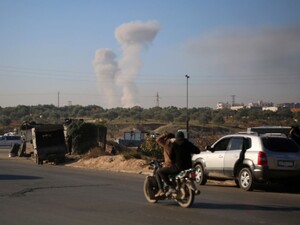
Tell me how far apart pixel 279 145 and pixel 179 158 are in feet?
17.0

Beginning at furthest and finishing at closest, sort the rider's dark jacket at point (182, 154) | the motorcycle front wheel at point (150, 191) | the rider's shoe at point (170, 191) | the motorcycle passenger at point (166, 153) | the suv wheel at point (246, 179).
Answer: the suv wheel at point (246, 179) → the motorcycle front wheel at point (150, 191) → the motorcycle passenger at point (166, 153) → the rider's shoe at point (170, 191) → the rider's dark jacket at point (182, 154)

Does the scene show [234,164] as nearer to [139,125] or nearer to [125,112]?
[139,125]

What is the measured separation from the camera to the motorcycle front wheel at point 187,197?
465 inches

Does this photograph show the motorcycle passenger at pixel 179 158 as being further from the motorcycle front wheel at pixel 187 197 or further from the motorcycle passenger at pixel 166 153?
the motorcycle front wheel at pixel 187 197

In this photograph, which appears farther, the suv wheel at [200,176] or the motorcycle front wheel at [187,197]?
the suv wheel at [200,176]

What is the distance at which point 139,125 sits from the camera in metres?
90.9

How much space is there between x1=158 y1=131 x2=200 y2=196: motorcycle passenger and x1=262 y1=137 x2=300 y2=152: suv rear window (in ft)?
14.5

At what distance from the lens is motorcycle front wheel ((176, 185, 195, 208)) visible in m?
11.8

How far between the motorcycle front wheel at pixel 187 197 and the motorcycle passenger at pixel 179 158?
321 millimetres

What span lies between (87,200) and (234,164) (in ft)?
17.3

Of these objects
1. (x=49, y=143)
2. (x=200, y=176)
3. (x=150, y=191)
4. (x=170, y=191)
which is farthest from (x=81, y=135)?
(x=170, y=191)

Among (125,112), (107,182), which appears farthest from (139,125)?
(107,182)

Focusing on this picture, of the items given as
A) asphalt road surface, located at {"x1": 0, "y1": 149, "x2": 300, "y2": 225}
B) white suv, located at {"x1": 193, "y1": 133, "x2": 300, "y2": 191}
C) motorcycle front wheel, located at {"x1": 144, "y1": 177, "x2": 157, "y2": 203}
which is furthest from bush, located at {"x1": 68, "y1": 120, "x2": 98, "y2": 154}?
motorcycle front wheel, located at {"x1": 144, "y1": 177, "x2": 157, "y2": 203}

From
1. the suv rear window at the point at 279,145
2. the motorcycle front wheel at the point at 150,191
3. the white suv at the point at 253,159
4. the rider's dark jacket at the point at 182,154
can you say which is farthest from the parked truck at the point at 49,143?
the rider's dark jacket at the point at 182,154
